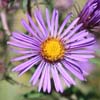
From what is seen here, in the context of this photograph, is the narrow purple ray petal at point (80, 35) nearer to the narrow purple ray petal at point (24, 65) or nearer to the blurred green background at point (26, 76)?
the blurred green background at point (26, 76)

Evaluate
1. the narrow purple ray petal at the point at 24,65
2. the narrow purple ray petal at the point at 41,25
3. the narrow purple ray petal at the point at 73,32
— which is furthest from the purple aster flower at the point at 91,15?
the narrow purple ray petal at the point at 24,65

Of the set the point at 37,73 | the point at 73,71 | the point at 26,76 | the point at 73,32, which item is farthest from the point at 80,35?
the point at 26,76

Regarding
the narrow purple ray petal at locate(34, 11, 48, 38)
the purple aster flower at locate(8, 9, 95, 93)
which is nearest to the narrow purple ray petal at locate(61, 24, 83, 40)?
the purple aster flower at locate(8, 9, 95, 93)

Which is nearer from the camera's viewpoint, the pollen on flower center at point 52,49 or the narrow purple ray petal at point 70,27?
the narrow purple ray petal at point 70,27

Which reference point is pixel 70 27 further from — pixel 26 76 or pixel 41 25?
pixel 26 76

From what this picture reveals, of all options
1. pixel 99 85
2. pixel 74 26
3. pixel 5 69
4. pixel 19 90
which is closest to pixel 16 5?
pixel 5 69

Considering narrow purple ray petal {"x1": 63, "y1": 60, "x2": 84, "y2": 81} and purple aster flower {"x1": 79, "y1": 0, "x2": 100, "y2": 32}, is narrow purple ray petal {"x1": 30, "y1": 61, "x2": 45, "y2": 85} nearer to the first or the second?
narrow purple ray petal {"x1": 63, "y1": 60, "x2": 84, "y2": 81}
